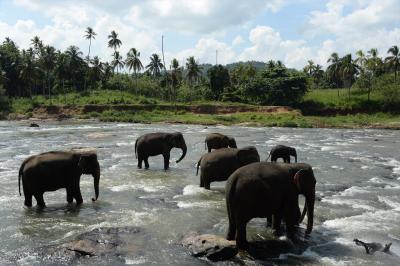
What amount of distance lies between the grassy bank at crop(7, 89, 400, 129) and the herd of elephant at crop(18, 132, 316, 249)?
37563 mm

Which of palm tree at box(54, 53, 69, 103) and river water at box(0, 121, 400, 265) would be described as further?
palm tree at box(54, 53, 69, 103)

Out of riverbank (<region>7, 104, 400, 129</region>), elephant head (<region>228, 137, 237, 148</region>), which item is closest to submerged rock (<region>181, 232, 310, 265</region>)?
elephant head (<region>228, 137, 237, 148</region>)

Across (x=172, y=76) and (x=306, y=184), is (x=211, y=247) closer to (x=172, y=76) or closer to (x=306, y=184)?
(x=306, y=184)

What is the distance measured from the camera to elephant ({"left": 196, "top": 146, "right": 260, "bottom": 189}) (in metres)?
13.3

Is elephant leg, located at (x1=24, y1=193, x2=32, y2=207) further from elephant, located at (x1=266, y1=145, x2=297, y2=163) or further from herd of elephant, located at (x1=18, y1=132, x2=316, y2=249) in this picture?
elephant, located at (x1=266, y1=145, x2=297, y2=163)

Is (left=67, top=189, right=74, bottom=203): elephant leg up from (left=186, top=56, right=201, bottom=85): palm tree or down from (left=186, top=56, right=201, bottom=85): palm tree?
→ down

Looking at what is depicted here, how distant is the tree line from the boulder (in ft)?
202

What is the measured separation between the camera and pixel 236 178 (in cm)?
881

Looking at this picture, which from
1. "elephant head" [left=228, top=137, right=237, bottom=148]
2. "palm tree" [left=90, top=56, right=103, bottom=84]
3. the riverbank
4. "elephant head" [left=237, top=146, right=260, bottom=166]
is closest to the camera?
"elephant head" [left=237, top=146, right=260, bottom=166]

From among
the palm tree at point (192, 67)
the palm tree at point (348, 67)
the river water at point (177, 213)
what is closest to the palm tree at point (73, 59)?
the palm tree at point (192, 67)

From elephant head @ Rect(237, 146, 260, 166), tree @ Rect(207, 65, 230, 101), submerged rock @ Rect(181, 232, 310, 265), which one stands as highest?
tree @ Rect(207, 65, 230, 101)

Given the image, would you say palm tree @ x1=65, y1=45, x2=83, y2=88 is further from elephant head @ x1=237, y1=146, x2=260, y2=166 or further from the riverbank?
elephant head @ x1=237, y1=146, x2=260, y2=166

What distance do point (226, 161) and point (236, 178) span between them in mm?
4641

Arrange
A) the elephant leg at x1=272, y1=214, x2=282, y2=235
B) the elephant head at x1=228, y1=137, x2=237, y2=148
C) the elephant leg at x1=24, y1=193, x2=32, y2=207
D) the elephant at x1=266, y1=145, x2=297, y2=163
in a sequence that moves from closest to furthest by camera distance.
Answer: the elephant leg at x1=272, y1=214, x2=282, y2=235, the elephant leg at x1=24, y1=193, x2=32, y2=207, the elephant at x1=266, y1=145, x2=297, y2=163, the elephant head at x1=228, y1=137, x2=237, y2=148
